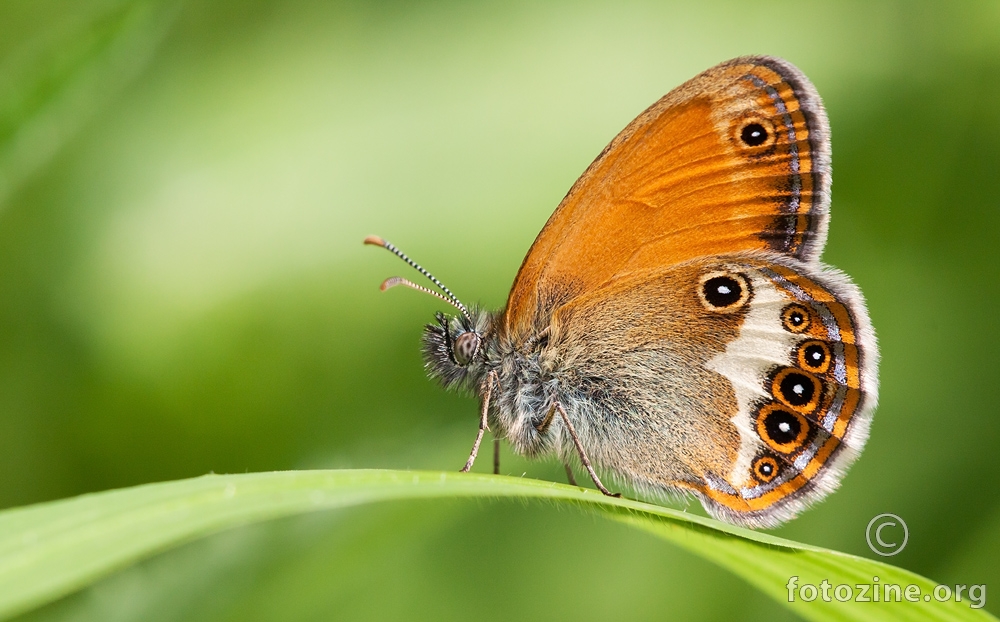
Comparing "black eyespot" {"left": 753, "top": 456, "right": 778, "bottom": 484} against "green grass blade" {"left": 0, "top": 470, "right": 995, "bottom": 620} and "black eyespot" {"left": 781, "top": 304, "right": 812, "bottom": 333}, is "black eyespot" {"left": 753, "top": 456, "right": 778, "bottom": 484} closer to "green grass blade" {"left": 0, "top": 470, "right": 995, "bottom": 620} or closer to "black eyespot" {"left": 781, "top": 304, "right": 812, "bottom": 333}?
"black eyespot" {"left": 781, "top": 304, "right": 812, "bottom": 333}

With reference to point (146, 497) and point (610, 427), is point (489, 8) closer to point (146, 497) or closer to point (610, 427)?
point (610, 427)

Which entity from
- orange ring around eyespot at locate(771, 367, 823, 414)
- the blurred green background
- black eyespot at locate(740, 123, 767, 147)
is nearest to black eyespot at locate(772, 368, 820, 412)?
orange ring around eyespot at locate(771, 367, 823, 414)

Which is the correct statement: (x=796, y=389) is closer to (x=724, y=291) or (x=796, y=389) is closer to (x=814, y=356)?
(x=814, y=356)

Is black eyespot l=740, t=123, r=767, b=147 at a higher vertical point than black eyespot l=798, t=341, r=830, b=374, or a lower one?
higher

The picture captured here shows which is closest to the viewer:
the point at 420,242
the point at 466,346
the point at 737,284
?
the point at 737,284

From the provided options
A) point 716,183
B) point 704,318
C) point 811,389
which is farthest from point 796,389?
point 716,183

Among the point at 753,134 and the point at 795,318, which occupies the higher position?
the point at 753,134

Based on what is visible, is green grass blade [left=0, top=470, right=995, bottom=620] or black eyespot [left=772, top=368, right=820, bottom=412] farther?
black eyespot [left=772, top=368, right=820, bottom=412]
